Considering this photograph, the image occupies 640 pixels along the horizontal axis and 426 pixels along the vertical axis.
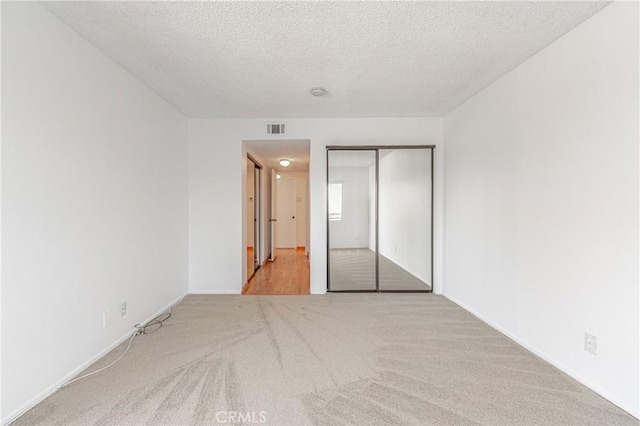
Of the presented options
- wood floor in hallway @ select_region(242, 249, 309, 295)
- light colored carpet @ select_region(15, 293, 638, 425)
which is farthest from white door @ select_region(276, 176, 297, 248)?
light colored carpet @ select_region(15, 293, 638, 425)

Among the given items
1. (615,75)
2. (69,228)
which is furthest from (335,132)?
(69,228)

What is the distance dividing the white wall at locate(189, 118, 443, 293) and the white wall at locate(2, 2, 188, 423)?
979 millimetres

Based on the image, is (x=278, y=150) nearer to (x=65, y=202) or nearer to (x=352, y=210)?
(x=352, y=210)

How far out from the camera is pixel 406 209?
423 cm

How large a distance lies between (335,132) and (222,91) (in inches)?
63.8

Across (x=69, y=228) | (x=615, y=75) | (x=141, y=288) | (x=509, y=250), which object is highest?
(x=615, y=75)

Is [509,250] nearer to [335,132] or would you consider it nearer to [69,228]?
[335,132]

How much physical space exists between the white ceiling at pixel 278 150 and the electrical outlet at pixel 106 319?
272 centimetres

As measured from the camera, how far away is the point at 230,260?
4.13 m

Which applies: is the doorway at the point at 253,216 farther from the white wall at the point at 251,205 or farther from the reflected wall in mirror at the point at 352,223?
the reflected wall in mirror at the point at 352,223

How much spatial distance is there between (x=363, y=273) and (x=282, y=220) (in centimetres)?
494

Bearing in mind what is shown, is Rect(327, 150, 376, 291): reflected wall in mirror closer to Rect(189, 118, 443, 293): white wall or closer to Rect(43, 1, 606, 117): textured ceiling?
Rect(189, 118, 443, 293): white wall

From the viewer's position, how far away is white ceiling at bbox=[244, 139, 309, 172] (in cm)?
432

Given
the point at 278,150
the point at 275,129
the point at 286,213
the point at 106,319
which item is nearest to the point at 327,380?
the point at 106,319
